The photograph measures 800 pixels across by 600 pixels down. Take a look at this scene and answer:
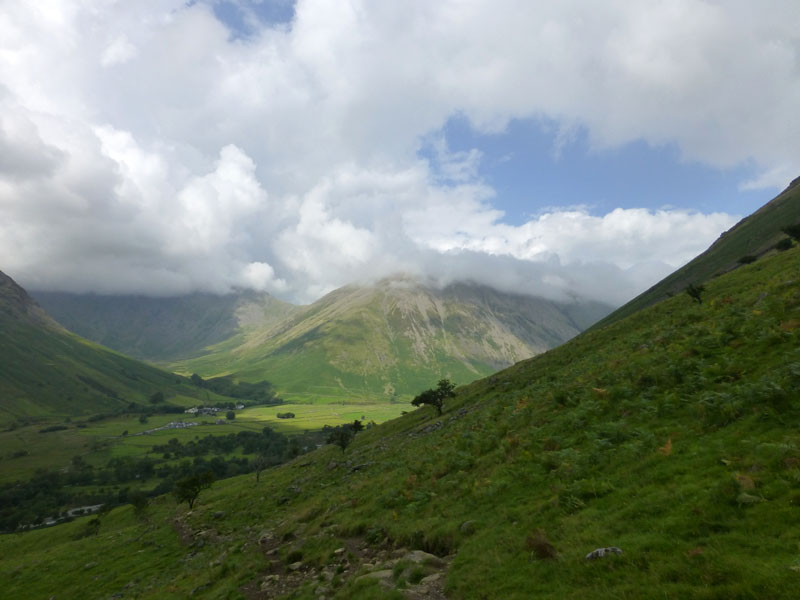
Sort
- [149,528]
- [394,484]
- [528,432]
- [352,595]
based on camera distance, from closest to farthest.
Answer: [352,595] → [528,432] → [394,484] → [149,528]

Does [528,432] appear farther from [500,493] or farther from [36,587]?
[36,587]

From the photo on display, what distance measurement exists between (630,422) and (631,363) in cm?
947

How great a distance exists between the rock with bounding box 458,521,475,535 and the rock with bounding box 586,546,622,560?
670 centimetres

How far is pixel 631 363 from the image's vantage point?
26.8 meters

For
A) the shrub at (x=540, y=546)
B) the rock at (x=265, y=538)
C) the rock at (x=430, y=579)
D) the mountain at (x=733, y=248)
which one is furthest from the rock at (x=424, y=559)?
the mountain at (x=733, y=248)

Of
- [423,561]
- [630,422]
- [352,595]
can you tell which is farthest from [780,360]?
[352,595]

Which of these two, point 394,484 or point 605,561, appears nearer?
point 605,561

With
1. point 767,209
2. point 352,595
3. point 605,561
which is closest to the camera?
point 605,561

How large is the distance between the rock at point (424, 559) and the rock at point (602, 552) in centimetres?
680

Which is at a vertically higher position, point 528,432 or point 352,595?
point 528,432

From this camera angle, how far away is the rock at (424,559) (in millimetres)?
15724

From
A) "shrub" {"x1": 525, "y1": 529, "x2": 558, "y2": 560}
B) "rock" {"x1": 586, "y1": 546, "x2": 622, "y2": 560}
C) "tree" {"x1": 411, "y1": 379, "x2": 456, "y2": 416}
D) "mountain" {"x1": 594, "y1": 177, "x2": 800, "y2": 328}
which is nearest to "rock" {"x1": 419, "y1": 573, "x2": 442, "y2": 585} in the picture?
"shrub" {"x1": 525, "y1": 529, "x2": 558, "y2": 560}

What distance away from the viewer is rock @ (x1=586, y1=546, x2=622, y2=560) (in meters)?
10.7

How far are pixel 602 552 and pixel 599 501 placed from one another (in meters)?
3.46
